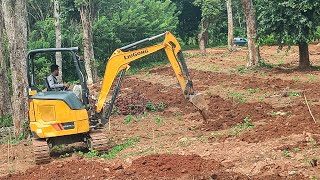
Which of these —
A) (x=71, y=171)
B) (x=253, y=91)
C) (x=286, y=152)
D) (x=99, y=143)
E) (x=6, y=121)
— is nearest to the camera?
(x=286, y=152)

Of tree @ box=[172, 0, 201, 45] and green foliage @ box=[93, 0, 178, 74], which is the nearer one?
green foliage @ box=[93, 0, 178, 74]

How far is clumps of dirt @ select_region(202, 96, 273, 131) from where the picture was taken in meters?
13.2

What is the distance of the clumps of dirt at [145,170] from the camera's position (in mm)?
8219

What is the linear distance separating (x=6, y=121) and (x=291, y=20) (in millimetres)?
13439

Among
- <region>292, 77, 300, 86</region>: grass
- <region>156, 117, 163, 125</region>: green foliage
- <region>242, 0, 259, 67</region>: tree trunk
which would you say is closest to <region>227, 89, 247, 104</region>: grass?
<region>292, 77, 300, 86</region>: grass

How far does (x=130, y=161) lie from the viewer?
10.0 meters

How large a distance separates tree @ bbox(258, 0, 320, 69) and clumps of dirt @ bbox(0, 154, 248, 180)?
14617 millimetres

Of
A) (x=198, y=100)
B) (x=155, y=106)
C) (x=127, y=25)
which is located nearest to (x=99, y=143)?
(x=198, y=100)

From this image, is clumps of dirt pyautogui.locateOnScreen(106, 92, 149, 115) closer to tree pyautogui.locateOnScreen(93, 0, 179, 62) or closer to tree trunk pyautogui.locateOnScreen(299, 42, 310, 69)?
tree trunk pyautogui.locateOnScreen(299, 42, 310, 69)

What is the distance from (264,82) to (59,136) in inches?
457

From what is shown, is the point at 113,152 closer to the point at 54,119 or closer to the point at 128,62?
the point at 54,119

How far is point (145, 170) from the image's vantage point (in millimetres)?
8711

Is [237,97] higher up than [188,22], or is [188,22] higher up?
[188,22]

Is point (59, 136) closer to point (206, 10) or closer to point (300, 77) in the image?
point (300, 77)
